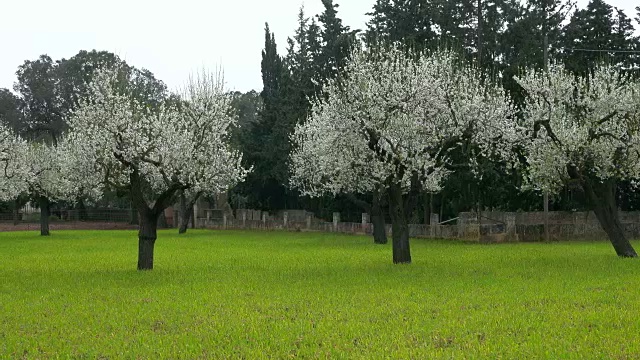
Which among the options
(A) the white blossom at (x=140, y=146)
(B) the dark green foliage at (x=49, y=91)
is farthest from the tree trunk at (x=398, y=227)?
(B) the dark green foliage at (x=49, y=91)

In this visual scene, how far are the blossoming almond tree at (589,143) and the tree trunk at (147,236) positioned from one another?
15.1 meters

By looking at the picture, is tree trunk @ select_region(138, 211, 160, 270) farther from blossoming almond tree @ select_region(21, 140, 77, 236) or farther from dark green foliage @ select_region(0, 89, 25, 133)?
dark green foliage @ select_region(0, 89, 25, 133)

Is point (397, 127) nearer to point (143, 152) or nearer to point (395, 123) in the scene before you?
point (395, 123)

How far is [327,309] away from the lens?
1652 centimetres

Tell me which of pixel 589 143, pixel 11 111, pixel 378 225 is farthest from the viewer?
pixel 11 111

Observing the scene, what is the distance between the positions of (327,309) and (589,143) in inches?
681

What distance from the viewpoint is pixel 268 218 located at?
68750 millimetres

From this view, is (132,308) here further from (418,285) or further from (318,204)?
(318,204)

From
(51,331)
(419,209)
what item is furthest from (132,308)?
(419,209)

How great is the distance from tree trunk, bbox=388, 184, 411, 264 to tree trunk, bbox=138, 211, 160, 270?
8.65 m

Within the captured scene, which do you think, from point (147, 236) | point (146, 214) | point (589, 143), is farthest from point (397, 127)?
point (147, 236)

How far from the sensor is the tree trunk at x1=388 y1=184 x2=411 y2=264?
2817 centimetres

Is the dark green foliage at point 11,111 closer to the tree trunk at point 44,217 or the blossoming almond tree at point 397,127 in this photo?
the tree trunk at point 44,217

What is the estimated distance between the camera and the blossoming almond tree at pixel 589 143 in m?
29.6
